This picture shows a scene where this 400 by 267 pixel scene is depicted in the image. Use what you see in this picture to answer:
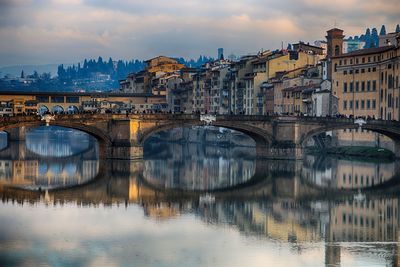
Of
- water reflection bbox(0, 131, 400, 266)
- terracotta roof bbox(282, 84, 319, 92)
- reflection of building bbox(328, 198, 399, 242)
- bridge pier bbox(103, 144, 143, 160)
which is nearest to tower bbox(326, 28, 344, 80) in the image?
terracotta roof bbox(282, 84, 319, 92)

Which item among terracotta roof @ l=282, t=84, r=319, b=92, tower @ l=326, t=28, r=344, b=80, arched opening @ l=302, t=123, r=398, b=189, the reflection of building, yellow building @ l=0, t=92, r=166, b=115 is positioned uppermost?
tower @ l=326, t=28, r=344, b=80

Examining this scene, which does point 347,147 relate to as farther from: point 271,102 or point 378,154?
point 271,102

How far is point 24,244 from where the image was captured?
101 feet

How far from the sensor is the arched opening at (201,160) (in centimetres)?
5298

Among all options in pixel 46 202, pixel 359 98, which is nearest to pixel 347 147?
pixel 359 98

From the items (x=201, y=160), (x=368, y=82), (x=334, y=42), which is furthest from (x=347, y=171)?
(x=334, y=42)

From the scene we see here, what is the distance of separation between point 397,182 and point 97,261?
1105 inches

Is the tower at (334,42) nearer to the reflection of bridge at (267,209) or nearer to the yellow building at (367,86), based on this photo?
the yellow building at (367,86)

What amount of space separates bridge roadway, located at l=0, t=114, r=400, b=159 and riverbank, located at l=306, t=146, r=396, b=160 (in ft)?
3.71

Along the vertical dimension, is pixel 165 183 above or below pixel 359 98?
below

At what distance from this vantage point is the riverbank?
69750mm

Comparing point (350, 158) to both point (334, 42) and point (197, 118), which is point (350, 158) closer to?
point (197, 118)

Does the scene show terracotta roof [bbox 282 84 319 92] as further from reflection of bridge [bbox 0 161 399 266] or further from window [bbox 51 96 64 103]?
window [bbox 51 96 64 103]

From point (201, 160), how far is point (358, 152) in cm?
1286
